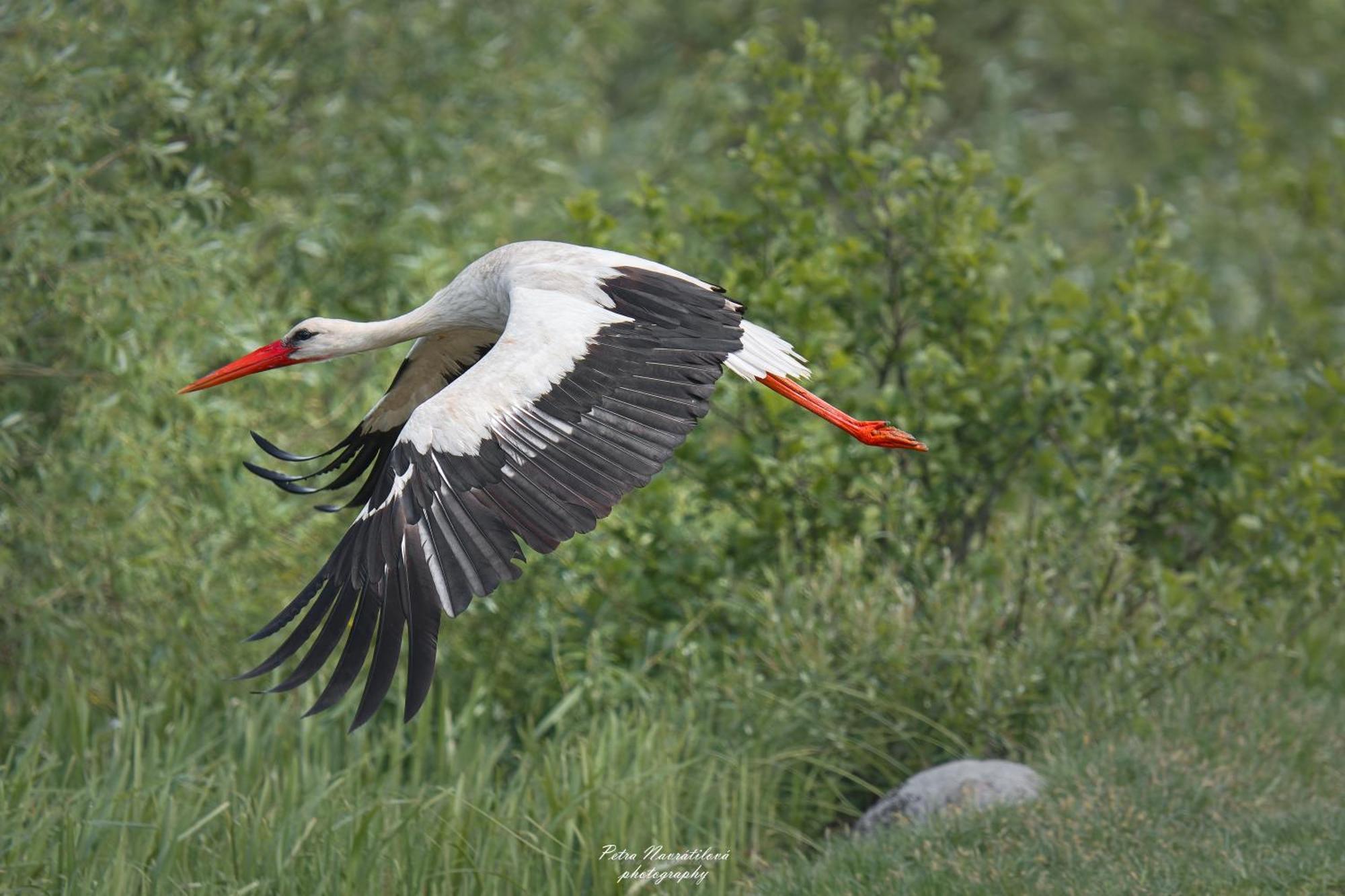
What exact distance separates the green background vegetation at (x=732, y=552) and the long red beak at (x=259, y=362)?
56cm

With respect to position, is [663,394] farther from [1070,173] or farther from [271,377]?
[1070,173]

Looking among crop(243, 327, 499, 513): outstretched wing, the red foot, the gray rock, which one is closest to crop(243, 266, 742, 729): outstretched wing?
the red foot

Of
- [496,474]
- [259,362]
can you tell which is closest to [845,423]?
[496,474]

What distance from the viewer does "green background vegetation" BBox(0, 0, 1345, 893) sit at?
198 inches

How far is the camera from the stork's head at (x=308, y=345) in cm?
568

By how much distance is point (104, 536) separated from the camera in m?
6.08

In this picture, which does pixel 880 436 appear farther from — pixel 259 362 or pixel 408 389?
pixel 259 362

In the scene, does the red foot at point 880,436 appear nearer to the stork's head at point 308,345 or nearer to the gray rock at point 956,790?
the gray rock at point 956,790

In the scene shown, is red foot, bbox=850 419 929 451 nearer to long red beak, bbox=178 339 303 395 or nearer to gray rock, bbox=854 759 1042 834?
gray rock, bbox=854 759 1042 834

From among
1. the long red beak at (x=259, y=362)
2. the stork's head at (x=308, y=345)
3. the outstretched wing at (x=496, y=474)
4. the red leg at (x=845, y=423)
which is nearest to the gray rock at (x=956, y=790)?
the red leg at (x=845, y=423)

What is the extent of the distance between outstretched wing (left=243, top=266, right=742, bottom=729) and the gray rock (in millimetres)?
1654

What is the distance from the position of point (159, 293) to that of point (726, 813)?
2.91 metres

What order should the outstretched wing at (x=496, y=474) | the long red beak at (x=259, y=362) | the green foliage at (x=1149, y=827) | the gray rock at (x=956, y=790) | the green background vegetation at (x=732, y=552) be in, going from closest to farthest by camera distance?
1. the outstretched wing at (x=496, y=474)
2. the green foliage at (x=1149, y=827)
3. the green background vegetation at (x=732, y=552)
4. the gray rock at (x=956, y=790)
5. the long red beak at (x=259, y=362)

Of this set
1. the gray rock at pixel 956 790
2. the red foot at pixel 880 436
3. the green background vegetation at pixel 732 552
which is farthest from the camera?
the red foot at pixel 880 436
